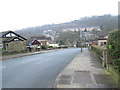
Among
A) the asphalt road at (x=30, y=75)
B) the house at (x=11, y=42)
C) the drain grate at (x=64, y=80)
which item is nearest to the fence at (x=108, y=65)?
the drain grate at (x=64, y=80)

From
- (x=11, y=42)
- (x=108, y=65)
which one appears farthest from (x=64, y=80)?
(x=11, y=42)

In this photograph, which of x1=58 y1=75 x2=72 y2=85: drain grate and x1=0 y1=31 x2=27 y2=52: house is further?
x1=0 y1=31 x2=27 y2=52: house

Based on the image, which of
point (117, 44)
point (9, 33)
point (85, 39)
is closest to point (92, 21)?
point (85, 39)

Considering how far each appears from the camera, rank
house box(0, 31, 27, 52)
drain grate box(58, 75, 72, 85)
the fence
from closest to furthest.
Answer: the fence < drain grate box(58, 75, 72, 85) < house box(0, 31, 27, 52)

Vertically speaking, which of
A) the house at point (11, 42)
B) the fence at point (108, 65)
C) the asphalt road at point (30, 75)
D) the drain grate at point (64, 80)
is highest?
the house at point (11, 42)

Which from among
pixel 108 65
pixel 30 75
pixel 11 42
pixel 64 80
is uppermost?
pixel 11 42

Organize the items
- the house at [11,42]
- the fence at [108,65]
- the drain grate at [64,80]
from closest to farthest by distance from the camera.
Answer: the fence at [108,65] < the drain grate at [64,80] < the house at [11,42]

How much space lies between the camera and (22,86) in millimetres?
6398

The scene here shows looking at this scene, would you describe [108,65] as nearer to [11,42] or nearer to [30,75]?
[30,75]

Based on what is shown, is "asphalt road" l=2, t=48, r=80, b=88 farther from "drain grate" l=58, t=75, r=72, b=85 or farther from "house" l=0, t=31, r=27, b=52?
"house" l=0, t=31, r=27, b=52

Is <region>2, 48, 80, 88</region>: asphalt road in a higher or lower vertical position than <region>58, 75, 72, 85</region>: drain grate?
lower

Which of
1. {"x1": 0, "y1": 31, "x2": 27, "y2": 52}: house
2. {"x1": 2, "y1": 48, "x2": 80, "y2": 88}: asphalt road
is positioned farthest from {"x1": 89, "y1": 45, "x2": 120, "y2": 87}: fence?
{"x1": 0, "y1": 31, "x2": 27, "y2": 52}: house

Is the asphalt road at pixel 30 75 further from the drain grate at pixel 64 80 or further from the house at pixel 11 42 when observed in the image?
the house at pixel 11 42

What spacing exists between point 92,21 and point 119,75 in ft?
248
